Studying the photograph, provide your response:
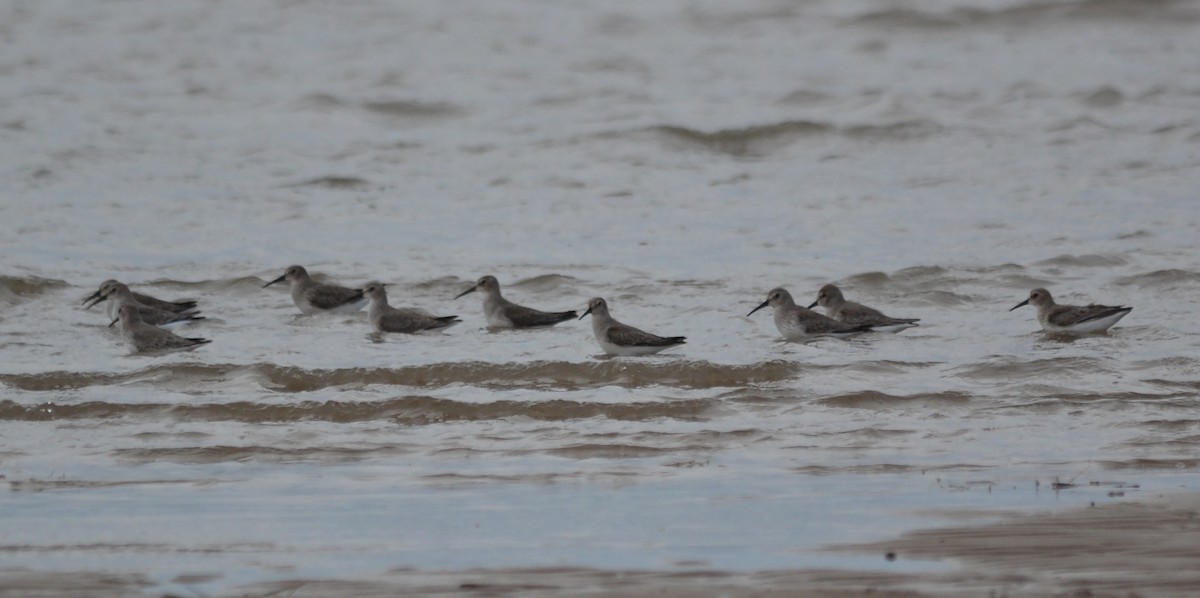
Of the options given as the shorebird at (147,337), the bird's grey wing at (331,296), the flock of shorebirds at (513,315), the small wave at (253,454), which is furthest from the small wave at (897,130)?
the small wave at (253,454)

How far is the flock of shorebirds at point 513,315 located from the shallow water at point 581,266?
18 centimetres

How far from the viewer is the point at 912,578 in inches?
180

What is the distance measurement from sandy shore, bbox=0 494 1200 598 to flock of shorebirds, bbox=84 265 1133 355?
14.6 feet

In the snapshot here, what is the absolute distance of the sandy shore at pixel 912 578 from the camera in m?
4.45

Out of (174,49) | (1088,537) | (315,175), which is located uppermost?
(174,49)

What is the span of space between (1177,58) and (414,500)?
1628 centimetres

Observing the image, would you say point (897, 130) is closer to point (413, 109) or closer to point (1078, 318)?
point (413, 109)

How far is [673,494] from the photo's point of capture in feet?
19.4

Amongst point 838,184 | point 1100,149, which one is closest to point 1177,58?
point 1100,149

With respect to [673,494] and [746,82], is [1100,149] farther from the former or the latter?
[673,494]

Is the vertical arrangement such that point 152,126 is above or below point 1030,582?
above

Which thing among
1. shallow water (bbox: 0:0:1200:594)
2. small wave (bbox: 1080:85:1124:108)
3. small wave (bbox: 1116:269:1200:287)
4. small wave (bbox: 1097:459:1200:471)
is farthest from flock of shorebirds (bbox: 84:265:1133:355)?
small wave (bbox: 1080:85:1124:108)

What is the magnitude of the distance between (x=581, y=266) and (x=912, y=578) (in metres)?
8.02

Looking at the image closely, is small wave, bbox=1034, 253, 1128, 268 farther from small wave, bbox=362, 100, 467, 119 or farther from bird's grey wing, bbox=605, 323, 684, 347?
small wave, bbox=362, 100, 467, 119
